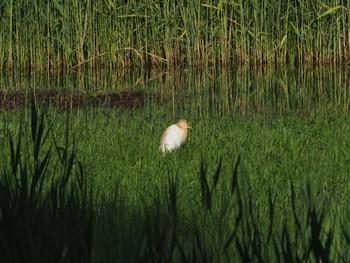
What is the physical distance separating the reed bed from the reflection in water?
406mm

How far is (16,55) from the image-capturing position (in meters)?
13.9

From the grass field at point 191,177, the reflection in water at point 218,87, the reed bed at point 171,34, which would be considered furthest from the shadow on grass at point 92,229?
the reed bed at point 171,34

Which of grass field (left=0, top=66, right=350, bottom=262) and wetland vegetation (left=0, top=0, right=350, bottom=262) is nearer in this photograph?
grass field (left=0, top=66, right=350, bottom=262)

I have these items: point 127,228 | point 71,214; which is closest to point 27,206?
point 71,214

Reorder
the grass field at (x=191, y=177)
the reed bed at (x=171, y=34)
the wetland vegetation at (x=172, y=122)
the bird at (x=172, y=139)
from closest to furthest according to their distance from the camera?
the grass field at (x=191, y=177) → the wetland vegetation at (x=172, y=122) → the bird at (x=172, y=139) → the reed bed at (x=171, y=34)

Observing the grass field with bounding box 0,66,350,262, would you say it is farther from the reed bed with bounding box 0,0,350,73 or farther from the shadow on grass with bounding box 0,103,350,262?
the reed bed with bounding box 0,0,350,73

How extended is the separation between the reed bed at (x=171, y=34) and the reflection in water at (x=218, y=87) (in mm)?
406

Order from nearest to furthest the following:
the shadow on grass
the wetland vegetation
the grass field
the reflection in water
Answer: the shadow on grass → the grass field → the wetland vegetation → the reflection in water

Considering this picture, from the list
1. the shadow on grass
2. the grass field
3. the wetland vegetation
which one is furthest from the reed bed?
the shadow on grass

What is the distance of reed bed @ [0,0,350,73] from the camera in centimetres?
1359

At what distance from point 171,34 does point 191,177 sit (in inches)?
361

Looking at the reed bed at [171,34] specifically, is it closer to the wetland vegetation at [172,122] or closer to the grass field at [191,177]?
the wetland vegetation at [172,122]

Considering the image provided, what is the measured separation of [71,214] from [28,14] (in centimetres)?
1147

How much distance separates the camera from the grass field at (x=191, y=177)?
2.33 metres
